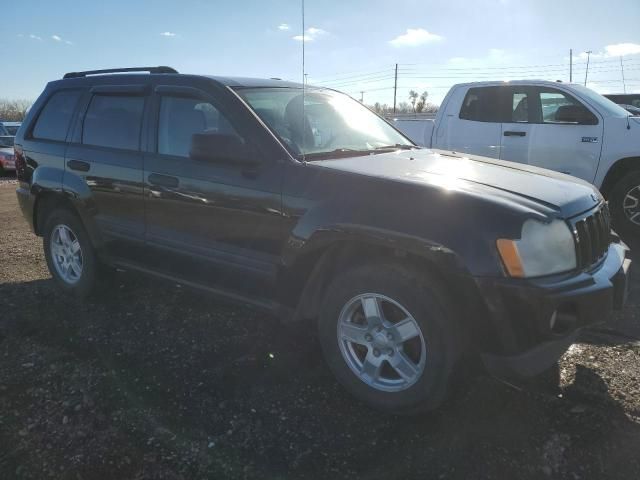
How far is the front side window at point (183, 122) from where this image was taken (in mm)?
3549

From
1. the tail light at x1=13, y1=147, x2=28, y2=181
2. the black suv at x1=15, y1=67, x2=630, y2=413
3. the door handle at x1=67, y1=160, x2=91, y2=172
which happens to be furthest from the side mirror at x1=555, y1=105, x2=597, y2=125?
the tail light at x1=13, y1=147, x2=28, y2=181

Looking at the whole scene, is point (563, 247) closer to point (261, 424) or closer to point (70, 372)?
point (261, 424)

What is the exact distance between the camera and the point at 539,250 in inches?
96.3

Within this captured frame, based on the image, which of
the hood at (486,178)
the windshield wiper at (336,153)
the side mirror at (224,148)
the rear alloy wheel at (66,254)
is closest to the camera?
the hood at (486,178)

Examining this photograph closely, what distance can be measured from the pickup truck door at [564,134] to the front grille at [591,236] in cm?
378

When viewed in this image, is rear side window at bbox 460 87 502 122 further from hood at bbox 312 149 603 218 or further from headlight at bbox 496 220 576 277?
headlight at bbox 496 220 576 277

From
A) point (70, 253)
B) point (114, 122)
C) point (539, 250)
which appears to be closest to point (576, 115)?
point (539, 250)

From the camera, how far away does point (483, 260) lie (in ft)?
7.92

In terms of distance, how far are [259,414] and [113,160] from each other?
235 cm

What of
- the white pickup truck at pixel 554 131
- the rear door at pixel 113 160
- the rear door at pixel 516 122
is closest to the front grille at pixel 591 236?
the rear door at pixel 113 160

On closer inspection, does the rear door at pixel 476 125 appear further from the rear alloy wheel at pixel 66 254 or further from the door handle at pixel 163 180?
the rear alloy wheel at pixel 66 254

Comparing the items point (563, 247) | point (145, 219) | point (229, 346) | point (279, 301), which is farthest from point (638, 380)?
point (145, 219)

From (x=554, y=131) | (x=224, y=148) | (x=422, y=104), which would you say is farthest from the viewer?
(x=422, y=104)

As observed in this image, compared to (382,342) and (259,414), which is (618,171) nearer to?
(382,342)
